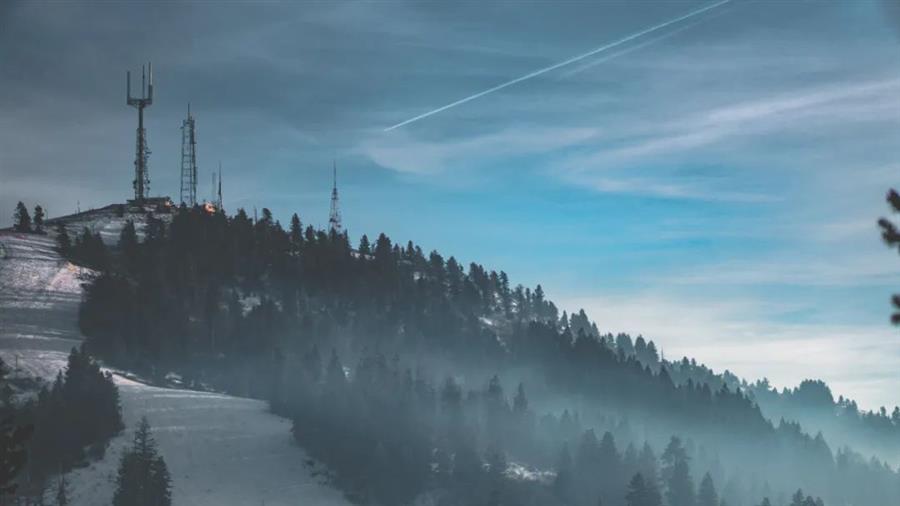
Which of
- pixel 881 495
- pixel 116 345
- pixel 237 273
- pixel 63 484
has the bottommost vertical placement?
pixel 881 495

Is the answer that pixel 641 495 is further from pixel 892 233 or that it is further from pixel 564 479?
pixel 892 233

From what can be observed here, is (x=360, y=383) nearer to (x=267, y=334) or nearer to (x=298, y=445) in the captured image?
(x=298, y=445)

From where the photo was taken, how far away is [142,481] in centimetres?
9775

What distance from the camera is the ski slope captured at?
110 metres

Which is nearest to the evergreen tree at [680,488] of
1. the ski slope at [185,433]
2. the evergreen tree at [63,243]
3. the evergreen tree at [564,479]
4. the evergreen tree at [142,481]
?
the evergreen tree at [564,479]

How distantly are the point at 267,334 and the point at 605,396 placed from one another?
189 ft

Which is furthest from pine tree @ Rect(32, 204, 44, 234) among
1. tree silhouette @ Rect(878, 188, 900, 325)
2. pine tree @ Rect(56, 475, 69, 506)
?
tree silhouette @ Rect(878, 188, 900, 325)

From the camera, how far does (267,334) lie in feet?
523

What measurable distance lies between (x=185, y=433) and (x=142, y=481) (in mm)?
24962

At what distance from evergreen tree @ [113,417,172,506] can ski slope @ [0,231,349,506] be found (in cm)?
551

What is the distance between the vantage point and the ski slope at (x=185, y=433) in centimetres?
11006

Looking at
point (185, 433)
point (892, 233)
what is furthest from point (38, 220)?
point (892, 233)

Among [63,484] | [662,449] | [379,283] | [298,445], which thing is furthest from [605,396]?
[63,484]

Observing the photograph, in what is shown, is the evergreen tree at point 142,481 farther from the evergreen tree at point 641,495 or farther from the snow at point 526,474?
the evergreen tree at point 641,495
